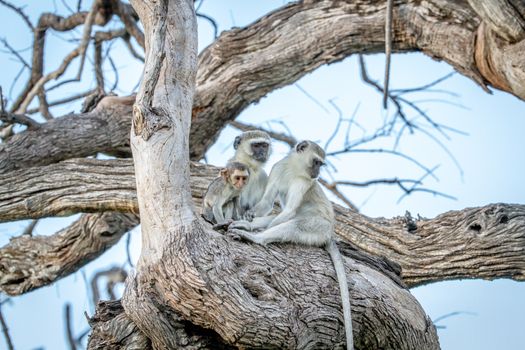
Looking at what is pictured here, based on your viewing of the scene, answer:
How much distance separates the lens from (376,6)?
26.2ft

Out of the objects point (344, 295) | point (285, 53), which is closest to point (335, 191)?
point (285, 53)

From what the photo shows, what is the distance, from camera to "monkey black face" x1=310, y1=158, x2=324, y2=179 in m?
6.25

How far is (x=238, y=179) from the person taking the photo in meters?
6.13

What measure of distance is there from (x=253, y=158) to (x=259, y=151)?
0.07m

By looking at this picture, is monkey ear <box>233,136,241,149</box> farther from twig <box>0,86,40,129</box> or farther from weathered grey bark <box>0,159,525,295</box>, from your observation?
twig <box>0,86,40,129</box>

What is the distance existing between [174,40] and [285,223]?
1.29 m

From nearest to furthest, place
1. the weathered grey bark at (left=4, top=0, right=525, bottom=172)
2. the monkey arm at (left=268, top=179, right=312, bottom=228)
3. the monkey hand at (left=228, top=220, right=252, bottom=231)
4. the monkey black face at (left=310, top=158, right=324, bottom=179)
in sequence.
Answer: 1. the monkey hand at (left=228, top=220, right=252, bottom=231)
2. the monkey arm at (left=268, top=179, right=312, bottom=228)
3. the monkey black face at (left=310, top=158, right=324, bottom=179)
4. the weathered grey bark at (left=4, top=0, right=525, bottom=172)

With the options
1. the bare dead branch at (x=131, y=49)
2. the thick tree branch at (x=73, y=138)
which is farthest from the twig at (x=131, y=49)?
the thick tree branch at (x=73, y=138)

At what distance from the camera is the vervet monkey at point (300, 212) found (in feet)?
17.5

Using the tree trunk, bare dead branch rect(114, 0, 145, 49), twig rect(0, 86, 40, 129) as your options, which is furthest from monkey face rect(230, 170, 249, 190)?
bare dead branch rect(114, 0, 145, 49)

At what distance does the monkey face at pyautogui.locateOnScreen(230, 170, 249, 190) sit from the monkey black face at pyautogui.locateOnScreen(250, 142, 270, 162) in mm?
438

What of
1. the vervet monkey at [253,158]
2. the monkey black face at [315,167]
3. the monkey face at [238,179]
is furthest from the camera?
the vervet monkey at [253,158]

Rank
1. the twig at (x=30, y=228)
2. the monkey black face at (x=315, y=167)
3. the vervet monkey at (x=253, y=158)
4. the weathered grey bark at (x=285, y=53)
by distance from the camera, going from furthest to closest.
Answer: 1. the twig at (x=30, y=228)
2. the weathered grey bark at (x=285, y=53)
3. the vervet monkey at (x=253, y=158)
4. the monkey black face at (x=315, y=167)

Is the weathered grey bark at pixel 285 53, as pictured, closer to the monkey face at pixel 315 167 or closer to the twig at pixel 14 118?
the twig at pixel 14 118
